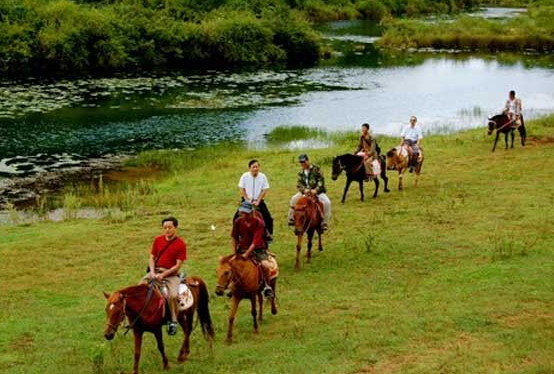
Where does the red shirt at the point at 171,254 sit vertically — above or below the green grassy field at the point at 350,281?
above

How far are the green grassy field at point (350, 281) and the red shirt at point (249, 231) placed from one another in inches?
63.2

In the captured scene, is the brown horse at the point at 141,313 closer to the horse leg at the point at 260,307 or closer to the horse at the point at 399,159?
the horse leg at the point at 260,307

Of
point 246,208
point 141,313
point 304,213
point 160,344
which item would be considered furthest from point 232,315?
point 304,213

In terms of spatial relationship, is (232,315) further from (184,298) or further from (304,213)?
(304,213)

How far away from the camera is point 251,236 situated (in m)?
13.0

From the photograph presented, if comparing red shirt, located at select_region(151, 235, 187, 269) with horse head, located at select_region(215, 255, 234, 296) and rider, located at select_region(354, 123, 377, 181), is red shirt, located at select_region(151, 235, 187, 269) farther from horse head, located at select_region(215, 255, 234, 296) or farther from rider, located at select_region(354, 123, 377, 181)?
rider, located at select_region(354, 123, 377, 181)

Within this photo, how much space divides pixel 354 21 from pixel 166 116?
2899 inches

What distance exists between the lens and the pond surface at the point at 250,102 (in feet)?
127

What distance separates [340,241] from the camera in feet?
61.6

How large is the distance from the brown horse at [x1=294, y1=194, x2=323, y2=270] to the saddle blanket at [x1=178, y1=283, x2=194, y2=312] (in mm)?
4847

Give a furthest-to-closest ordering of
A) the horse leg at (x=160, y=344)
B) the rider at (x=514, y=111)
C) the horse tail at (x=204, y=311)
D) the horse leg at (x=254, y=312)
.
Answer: the rider at (x=514, y=111), the horse leg at (x=254, y=312), the horse tail at (x=204, y=311), the horse leg at (x=160, y=344)

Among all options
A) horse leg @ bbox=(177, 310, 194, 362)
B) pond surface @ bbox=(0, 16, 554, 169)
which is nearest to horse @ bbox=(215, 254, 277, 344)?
horse leg @ bbox=(177, 310, 194, 362)

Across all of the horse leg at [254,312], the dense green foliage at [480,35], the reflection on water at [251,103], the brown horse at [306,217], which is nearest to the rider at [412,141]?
the brown horse at [306,217]

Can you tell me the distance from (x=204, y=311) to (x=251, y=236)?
63.4 inches
